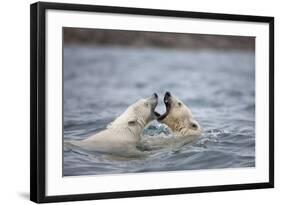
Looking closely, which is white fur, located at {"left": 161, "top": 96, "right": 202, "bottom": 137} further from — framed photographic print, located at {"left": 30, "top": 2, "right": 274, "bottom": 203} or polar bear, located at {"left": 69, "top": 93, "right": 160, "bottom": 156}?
polar bear, located at {"left": 69, "top": 93, "right": 160, "bottom": 156}

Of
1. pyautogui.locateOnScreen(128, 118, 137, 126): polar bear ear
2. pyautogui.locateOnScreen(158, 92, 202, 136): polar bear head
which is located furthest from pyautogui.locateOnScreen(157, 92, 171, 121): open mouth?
pyautogui.locateOnScreen(128, 118, 137, 126): polar bear ear

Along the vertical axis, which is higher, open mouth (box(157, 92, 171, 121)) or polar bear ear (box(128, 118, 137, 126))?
open mouth (box(157, 92, 171, 121))

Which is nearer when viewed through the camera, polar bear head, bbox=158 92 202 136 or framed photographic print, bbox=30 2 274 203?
framed photographic print, bbox=30 2 274 203

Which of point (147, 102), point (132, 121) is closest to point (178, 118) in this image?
point (147, 102)

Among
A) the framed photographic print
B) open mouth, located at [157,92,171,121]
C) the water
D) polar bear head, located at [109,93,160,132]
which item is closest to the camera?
the framed photographic print

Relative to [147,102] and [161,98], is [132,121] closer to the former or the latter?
[147,102]

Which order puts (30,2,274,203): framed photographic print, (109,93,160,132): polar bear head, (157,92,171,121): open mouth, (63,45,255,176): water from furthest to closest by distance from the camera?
1. (157,92,171,121): open mouth
2. (109,93,160,132): polar bear head
3. (63,45,255,176): water
4. (30,2,274,203): framed photographic print

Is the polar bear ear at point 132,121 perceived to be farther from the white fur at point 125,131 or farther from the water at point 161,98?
the water at point 161,98
